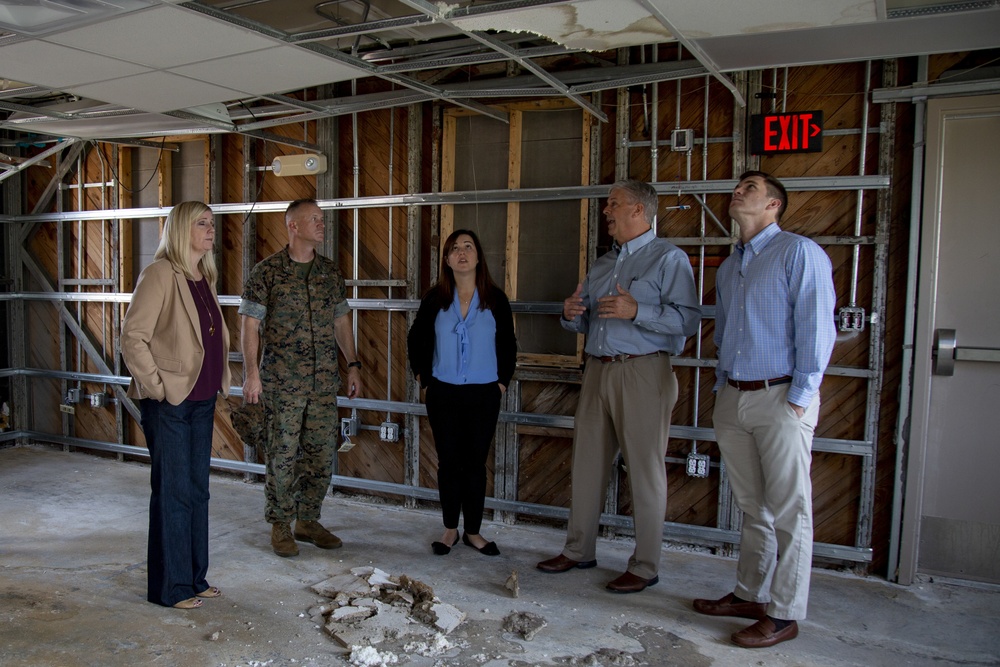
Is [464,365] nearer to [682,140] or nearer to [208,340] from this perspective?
[208,340]

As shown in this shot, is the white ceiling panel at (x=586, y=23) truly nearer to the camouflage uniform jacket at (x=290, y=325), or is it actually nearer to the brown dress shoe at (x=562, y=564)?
the camouflage uniform jacket at (x=290, y=325)

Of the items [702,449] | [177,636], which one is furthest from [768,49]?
[177,636]

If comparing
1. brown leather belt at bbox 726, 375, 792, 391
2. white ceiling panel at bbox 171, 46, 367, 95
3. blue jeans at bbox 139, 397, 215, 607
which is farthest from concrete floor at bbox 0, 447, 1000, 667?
white ceiling panel at bbox 171, 46, 367, 95

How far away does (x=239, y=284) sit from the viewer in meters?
5.85

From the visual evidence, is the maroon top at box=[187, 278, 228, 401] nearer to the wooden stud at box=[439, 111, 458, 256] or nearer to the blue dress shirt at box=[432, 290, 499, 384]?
the blue dress shirt at box=[432, 290, 499, 384]

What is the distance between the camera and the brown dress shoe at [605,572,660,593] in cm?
368

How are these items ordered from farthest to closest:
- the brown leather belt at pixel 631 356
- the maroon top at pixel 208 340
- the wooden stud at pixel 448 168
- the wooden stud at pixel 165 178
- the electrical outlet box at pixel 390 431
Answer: the wooden stud at pixel 165 178 < the electrical outlet box at pixel 390 431 < the wooden stud at pixel 448 168 < the brown leather belt at pixel 631 356 < the maroon top at pixel 208 340

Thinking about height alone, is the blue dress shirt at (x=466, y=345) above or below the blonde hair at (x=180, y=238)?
below

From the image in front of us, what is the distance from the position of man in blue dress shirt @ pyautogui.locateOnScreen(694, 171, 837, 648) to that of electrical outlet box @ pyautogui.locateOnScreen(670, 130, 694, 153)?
1.02 metres

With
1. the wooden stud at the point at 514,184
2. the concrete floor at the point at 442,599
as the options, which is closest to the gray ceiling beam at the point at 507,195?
the wooden stud at the point at 514,184

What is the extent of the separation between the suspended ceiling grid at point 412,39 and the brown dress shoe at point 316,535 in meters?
2.29

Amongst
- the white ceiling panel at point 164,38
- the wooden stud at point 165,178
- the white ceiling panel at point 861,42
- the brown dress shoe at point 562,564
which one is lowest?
the brown dress shoe at point 562,564

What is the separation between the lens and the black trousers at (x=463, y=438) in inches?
162

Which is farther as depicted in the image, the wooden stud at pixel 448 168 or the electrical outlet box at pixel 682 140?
the wooden stud at pixel 448 168
